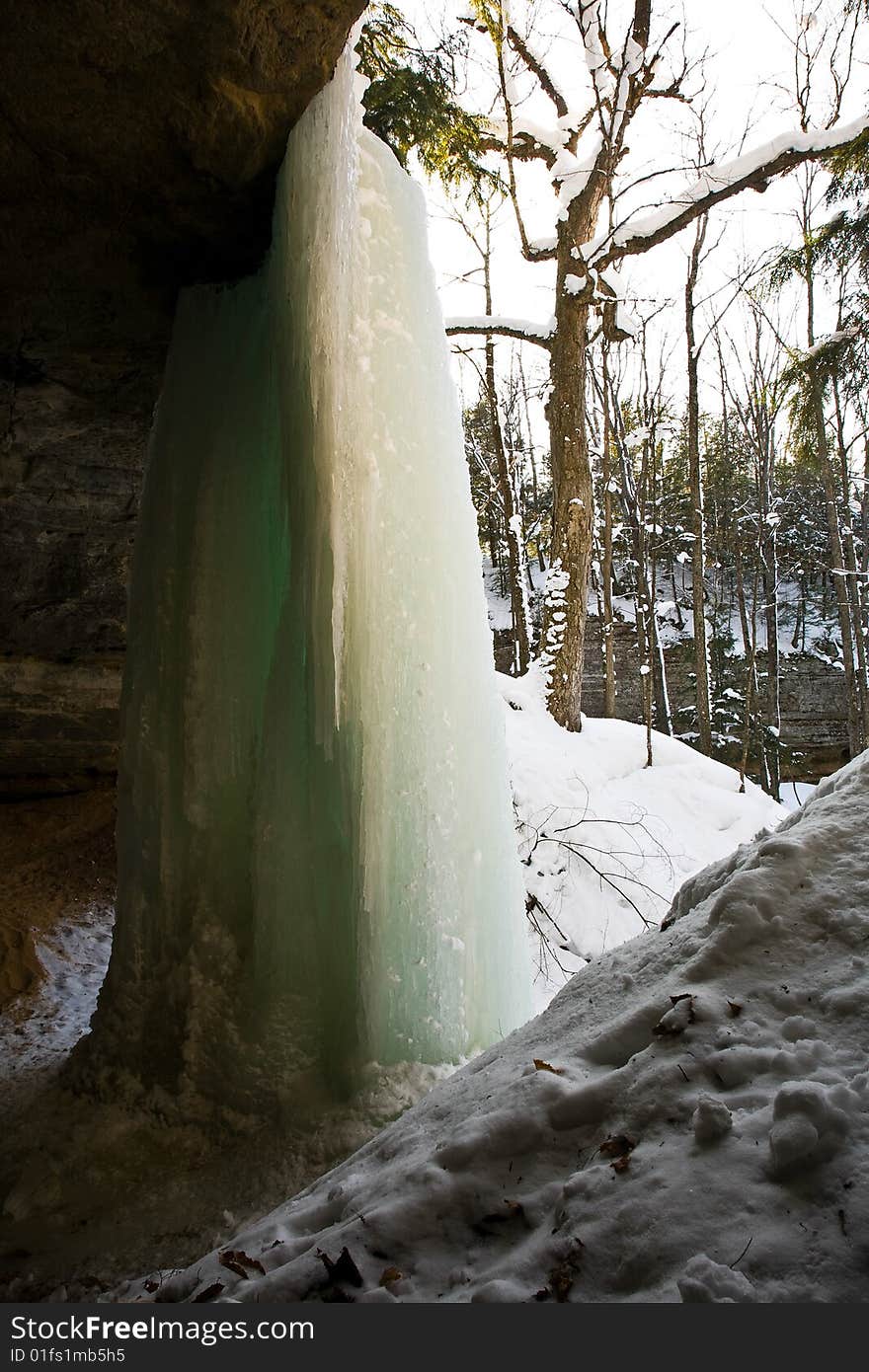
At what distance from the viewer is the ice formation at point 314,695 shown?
90.0 inches

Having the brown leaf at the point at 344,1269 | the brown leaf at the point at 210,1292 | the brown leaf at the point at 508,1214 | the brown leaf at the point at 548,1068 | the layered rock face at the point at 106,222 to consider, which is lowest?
the brown leaf at the point at 210,1292

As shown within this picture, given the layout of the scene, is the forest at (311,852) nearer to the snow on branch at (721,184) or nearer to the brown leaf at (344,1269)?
the brown leaf at (344,1269)

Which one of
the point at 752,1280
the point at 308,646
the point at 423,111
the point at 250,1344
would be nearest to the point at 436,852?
the point at 308,646

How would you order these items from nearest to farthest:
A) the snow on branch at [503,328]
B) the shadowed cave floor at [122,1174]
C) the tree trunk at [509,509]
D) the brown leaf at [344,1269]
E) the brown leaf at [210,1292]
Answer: the brown leaf at [344,1269] → the brown leaf at [210,1292] → the shadowed cave floor at [122,1174] → the snow on branch at [503,328] → the tree trunk at [509,509]

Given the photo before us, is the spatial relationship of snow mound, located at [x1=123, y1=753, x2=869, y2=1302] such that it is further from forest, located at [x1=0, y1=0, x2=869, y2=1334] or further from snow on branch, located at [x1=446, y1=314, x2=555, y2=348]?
snow on branch, located at [x1=446, y1=314, x2=555, y2=348]

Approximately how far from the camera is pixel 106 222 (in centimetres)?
244

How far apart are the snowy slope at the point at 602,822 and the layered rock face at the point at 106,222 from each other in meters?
3.14

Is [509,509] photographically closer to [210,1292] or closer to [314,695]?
[314,695]

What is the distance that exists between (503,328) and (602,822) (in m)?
4.59

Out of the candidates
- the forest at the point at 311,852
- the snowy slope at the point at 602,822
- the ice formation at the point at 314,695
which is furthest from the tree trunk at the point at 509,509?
the ice formation at the point at 314,695

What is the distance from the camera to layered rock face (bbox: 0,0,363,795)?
1.86m

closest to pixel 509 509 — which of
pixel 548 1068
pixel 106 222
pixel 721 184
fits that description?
pixel 721 184

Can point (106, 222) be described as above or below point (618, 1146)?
above

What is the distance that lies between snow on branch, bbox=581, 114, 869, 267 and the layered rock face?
4735mm
